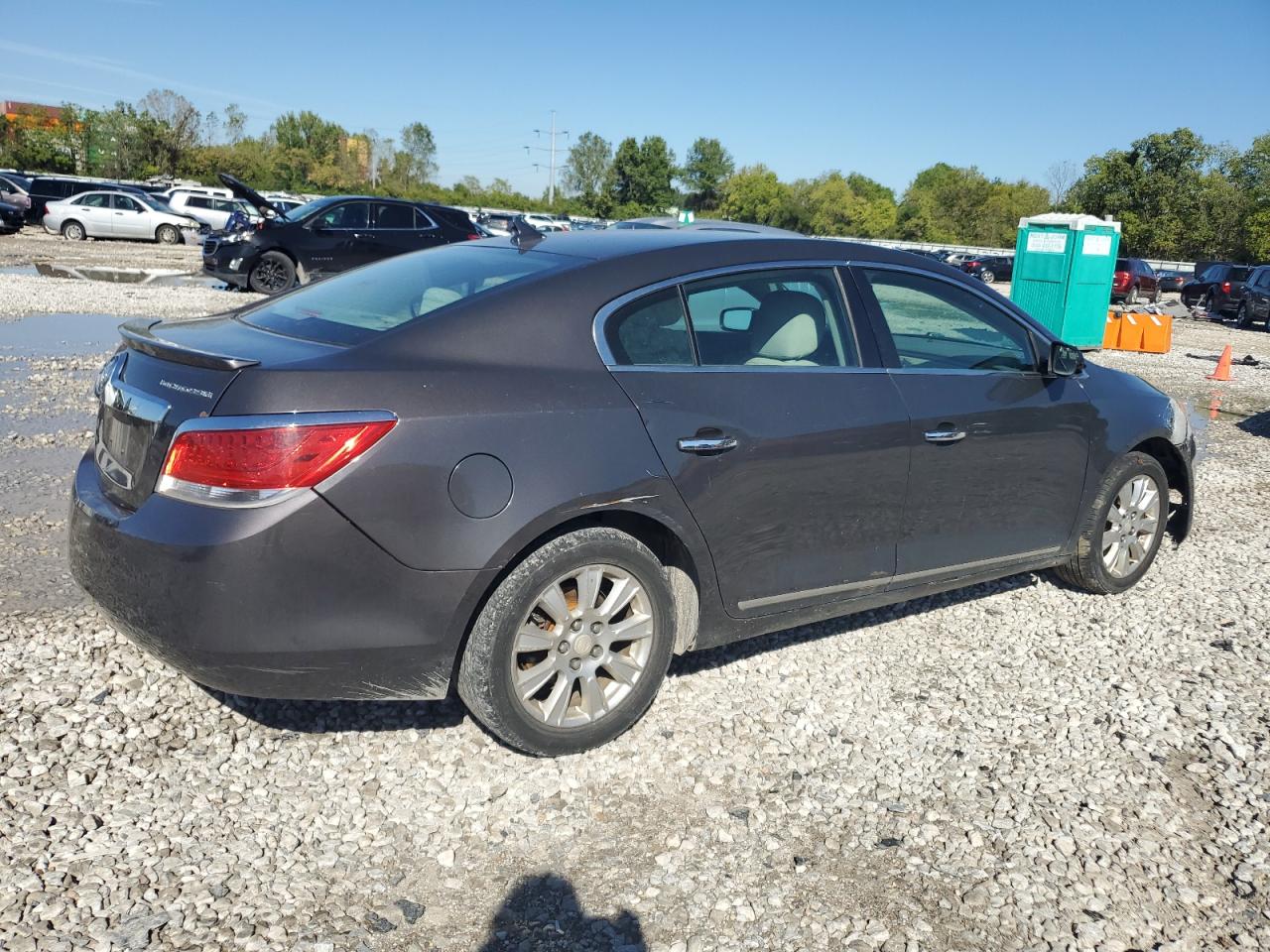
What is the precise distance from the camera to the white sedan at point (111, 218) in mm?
33094

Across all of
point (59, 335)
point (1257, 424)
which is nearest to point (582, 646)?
point (1257, 424)

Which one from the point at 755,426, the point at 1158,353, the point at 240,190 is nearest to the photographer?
the point at 755,426

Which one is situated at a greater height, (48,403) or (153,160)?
(153,160)

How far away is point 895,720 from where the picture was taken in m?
3.91

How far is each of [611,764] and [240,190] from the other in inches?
506

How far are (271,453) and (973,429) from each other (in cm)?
277

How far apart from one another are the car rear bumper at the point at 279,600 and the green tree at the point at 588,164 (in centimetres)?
13029

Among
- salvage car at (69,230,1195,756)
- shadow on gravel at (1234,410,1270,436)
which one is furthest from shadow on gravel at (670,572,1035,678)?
shadow on gravel at (1234,410,1270,436)

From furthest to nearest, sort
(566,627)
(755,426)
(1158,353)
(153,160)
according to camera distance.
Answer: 1. (153,160)
2. (1158,353)
3. (755,426)
4. (566,627)

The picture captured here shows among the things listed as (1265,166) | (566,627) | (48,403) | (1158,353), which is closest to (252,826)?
(566,627)

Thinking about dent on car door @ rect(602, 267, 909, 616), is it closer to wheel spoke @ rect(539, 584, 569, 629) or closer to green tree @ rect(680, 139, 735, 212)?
wheel spoke @ rect(539, 584, 569, 629)

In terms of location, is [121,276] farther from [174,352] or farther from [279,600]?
[279,600]

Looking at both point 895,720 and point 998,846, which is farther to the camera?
point 895,720

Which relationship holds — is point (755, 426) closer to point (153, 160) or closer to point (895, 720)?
point (895, 720)
